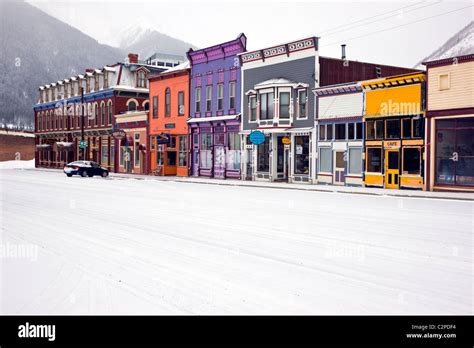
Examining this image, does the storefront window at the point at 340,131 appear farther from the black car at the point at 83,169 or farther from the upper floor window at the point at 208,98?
the black car at the point at 83,169

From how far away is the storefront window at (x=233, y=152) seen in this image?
41062 mm

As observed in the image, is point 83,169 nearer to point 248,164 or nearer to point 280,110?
point 248,164

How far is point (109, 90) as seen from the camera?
57.9 m

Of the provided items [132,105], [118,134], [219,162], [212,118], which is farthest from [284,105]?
[132,105]

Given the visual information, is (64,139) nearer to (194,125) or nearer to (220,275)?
(194,125)

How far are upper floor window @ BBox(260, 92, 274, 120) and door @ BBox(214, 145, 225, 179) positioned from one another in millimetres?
6110

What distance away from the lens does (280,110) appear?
36688mm

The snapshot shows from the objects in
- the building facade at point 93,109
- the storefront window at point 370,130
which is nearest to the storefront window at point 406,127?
the storefront window at point 370,130

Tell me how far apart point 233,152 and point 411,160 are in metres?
16.8

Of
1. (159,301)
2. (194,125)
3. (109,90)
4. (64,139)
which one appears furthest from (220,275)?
(64,139)

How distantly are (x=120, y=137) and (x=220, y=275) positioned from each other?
48.8 meters

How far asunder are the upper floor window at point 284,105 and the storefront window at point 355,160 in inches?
252

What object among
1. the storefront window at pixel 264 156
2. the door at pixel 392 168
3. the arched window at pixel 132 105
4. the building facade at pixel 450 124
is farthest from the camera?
the arched window at pixel 132 105

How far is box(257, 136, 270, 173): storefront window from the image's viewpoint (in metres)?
38.3
